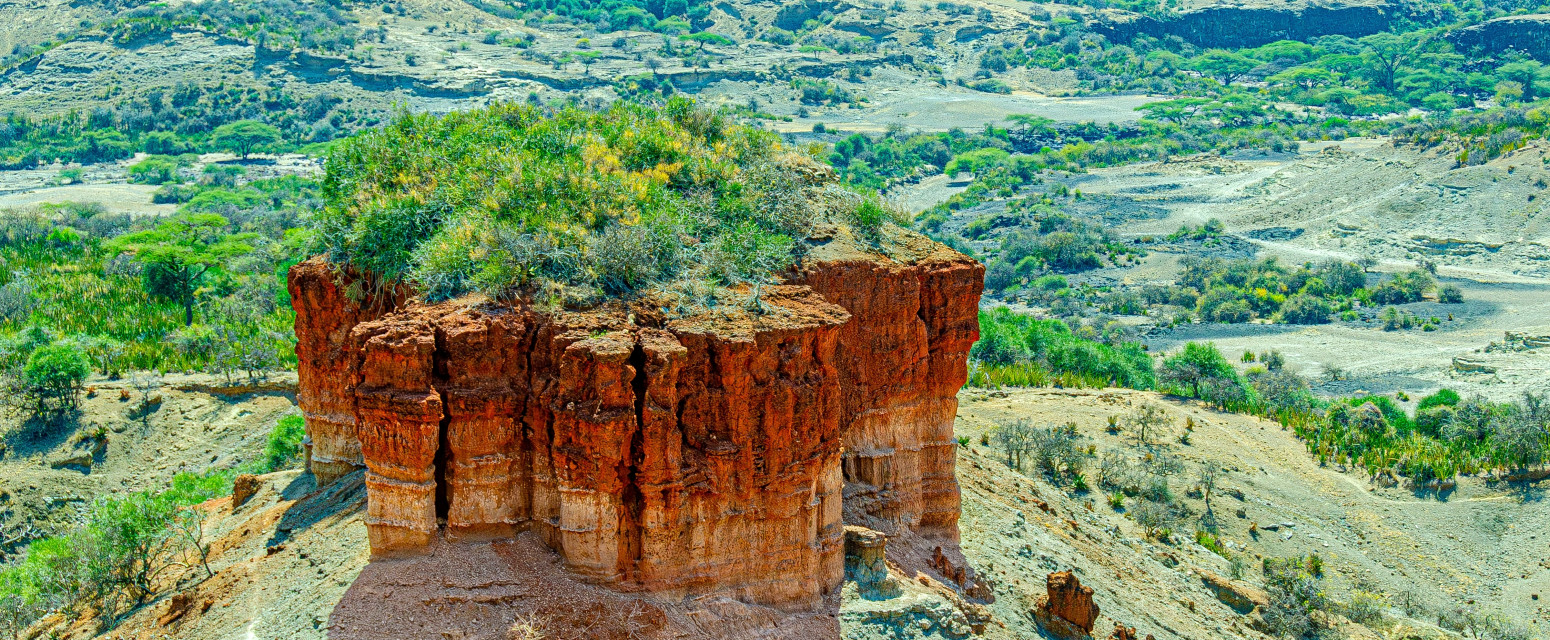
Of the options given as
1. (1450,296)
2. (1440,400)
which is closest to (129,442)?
(1440,400)

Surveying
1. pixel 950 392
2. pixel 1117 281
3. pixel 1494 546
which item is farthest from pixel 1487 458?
pixel 1117 281

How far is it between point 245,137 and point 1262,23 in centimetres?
11459

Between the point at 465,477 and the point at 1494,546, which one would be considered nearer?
the point at 465,477

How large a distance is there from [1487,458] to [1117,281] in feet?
113

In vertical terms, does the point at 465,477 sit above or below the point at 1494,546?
above

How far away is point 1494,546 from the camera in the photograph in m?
31.3

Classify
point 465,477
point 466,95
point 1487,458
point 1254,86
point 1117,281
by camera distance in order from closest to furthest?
point 465,477 → point 1487,458 → point 1117,281 → point 466,95 → point 1254,86

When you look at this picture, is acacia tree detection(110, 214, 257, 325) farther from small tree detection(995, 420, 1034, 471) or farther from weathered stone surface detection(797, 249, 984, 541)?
weathered stone surface detection(797, 249, 984, 541)

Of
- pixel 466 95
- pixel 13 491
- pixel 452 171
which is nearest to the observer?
pixel 452 171

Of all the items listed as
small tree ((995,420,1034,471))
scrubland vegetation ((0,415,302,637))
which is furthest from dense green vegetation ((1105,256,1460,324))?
scrubland vegetation ((0,415,302,637))

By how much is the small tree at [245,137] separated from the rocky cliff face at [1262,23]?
98309 mm

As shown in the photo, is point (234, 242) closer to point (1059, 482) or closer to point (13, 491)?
point (13, 491)

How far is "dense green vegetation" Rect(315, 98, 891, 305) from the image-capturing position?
52.2 feet

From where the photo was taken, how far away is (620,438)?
1437cm
